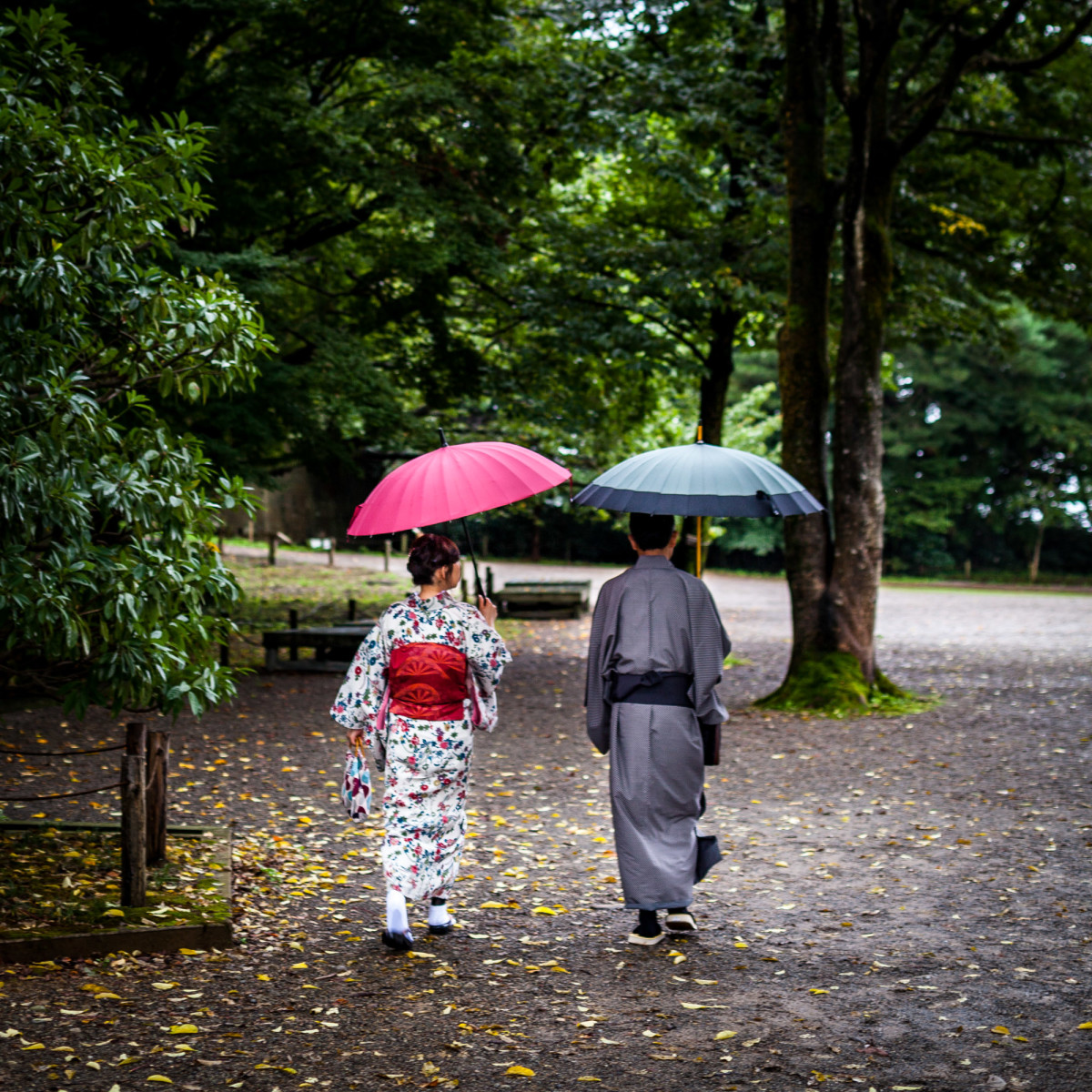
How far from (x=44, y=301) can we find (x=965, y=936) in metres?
4.64

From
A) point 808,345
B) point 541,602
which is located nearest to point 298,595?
point 541,602

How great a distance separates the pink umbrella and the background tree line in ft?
17.2

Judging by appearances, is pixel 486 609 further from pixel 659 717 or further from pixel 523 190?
pixel 523 190

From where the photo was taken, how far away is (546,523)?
132 ft

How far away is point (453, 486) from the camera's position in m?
4.57

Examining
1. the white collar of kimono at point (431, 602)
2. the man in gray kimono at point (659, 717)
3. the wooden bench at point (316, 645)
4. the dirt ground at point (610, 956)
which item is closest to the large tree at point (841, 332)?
the dirt ground at point (610, 956)

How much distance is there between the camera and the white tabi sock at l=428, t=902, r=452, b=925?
4.97 metres

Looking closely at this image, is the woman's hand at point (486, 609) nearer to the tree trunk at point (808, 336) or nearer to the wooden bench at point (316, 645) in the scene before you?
the tree trunk at point (808, 336)

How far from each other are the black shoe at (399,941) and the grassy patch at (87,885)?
678 millimetres

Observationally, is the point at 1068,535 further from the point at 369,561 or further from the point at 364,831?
the point at 364,831

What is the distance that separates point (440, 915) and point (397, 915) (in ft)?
0.97

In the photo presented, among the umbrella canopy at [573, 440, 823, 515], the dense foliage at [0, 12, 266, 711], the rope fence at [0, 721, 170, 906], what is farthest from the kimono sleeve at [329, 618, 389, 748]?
the umbrella canopy at [573, 440, 823, 515]

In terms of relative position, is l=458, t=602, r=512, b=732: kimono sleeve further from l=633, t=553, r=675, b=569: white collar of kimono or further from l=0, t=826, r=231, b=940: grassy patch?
l=0, t=826, r=231, b=940: grassy patch

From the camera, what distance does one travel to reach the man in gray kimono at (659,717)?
15.9 ft
